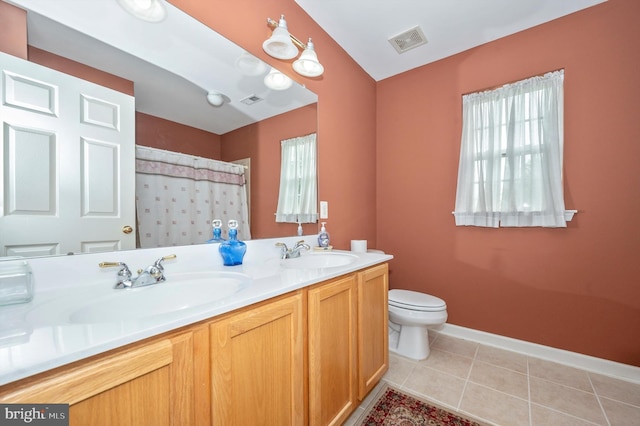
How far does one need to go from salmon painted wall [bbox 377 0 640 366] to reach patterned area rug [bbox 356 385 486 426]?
3.47 feet

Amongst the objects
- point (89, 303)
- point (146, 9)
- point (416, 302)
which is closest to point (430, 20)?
point (146, 9)

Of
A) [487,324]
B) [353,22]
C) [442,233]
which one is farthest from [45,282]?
[487,324]

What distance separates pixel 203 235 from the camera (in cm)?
123

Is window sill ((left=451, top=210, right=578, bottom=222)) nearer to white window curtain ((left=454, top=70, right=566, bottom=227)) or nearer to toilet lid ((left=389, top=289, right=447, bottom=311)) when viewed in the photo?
white window curtain ((left=454, top=70, right=566, bottom=227))

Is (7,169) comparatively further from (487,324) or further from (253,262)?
(487,324)

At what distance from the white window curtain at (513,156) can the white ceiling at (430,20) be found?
0.44 metres

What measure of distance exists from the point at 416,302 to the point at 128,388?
1.79 metres

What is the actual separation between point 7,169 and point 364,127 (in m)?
2.40

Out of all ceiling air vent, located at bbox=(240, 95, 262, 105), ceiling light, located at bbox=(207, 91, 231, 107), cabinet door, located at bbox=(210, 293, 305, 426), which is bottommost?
cabinet door, located at bbox=(210, 293, 305, 426)

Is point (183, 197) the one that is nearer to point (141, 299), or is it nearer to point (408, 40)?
point (141, 299)

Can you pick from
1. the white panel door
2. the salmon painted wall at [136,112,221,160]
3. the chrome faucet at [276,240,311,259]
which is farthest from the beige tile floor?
the salmon painted wall at [136,112,221,160]

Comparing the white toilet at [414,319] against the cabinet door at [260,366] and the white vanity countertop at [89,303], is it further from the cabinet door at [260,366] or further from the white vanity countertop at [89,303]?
the cabinet door at [260,366]

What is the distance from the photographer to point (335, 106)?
213 centimetres

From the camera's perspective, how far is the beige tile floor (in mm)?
1359
